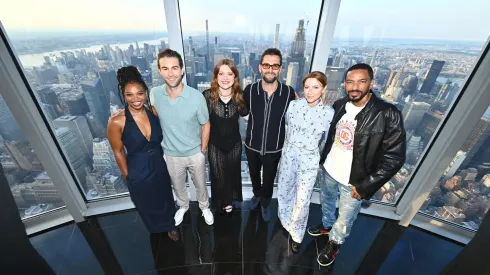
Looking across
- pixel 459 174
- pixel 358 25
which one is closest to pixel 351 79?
pixel 358 25

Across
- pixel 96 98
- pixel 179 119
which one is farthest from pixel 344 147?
pixel 96 98

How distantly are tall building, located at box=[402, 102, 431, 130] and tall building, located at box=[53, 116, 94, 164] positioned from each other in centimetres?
319

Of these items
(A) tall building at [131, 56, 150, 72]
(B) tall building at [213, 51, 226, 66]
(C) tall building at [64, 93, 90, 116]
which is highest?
(B) tall building at [213, 51, 226, 66]

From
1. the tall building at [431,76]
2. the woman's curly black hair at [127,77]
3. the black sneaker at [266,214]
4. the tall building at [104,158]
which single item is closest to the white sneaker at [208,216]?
the black sneaker at [266,214]

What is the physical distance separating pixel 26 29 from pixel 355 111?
8.55ft

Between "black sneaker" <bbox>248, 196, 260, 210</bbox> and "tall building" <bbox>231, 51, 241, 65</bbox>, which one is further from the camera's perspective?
"black sneaker" <bbox>248, 196, 260, 210</bbox>

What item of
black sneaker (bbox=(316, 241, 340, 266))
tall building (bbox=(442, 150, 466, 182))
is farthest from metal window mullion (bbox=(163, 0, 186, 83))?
tall building (bbox=(442, 150, 466, 182))

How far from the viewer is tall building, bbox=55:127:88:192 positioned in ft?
6.97

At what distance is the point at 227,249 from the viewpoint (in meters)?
2.11

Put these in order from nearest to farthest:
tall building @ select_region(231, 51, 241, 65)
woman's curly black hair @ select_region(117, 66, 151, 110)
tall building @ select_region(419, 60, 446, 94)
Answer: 1. woman's curly black hair @ select_region(117, 66, 151, 110)
2. tall building @ select_region(419, 60, 446, 94)
3. tall building @ select_region(231, 51, 241, 65)

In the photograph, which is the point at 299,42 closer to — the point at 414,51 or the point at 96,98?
the point at 414,51

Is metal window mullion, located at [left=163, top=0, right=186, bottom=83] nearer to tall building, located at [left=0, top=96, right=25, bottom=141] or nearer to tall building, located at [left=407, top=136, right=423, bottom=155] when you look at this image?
tall building, located at [left=0, top=96, right=25, bottom=141]

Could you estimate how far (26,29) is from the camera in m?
1.57

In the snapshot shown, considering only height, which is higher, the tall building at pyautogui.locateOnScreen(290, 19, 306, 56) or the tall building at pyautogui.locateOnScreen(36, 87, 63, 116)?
the tall building at pyautogui.locateOnScreen(290, 19, 306, 56)
